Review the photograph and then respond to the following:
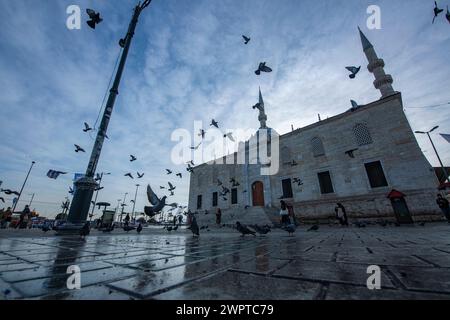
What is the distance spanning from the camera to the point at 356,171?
15.5m

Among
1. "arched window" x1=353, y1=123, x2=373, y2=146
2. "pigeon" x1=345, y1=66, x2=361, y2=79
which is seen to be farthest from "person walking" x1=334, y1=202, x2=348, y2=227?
"pigeon" x1=345, y1=66, x2=361, y2=79

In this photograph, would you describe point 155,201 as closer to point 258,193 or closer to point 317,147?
point 258,193

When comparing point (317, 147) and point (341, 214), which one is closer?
point (341, 214)

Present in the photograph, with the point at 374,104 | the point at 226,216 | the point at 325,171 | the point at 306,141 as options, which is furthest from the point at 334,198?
the point at 226,216

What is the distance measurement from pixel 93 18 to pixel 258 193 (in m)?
19.5

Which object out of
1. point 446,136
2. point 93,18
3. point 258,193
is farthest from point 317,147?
point 93,18

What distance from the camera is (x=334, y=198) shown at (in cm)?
1586

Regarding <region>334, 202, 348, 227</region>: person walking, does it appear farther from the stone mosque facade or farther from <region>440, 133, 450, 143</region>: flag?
<region>440, 133, 450, 143</region>: flag

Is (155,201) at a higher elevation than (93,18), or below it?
below

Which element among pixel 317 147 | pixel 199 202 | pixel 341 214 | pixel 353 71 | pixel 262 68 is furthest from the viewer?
pixel 199 202

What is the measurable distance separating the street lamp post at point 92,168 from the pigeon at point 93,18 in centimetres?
216
